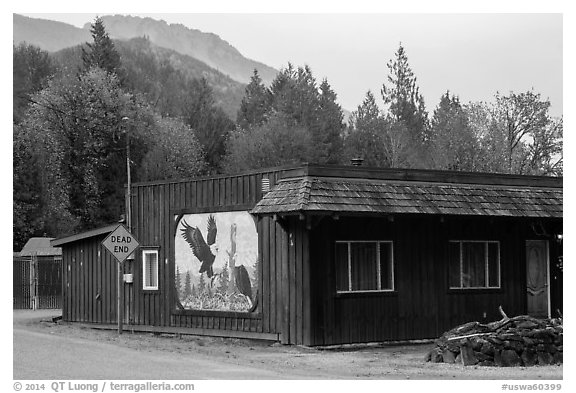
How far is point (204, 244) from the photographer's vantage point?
26172 mm

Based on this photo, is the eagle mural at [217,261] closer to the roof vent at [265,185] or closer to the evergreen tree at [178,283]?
the evergreen tree at [178,283]

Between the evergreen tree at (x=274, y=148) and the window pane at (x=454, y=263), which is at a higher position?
the evergreen tree at (x=274, y=148)

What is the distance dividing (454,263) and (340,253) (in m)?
3.63

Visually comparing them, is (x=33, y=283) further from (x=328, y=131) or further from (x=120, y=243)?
(x=328, y=131)

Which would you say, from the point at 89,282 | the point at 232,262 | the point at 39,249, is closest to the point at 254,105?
the point at 39,249

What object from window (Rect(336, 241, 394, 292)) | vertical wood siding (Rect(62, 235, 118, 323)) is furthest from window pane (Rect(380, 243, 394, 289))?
vertical wood siding (Rect(62, 235, 118, 323))

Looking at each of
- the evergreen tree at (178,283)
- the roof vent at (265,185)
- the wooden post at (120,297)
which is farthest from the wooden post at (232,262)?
the wooden post at (120,297)

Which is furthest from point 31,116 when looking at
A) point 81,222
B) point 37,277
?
point 37,277

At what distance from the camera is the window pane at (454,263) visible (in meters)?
25.8

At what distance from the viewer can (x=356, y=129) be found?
79.2 metres

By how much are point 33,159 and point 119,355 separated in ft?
Answer: 119

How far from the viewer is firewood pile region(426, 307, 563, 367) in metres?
19.5

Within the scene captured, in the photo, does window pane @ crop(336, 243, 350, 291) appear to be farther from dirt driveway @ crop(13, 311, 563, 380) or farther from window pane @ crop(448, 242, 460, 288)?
window pane @ crop(448, 242, 460, 288)

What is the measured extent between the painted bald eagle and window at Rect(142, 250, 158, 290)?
5.34 feet
